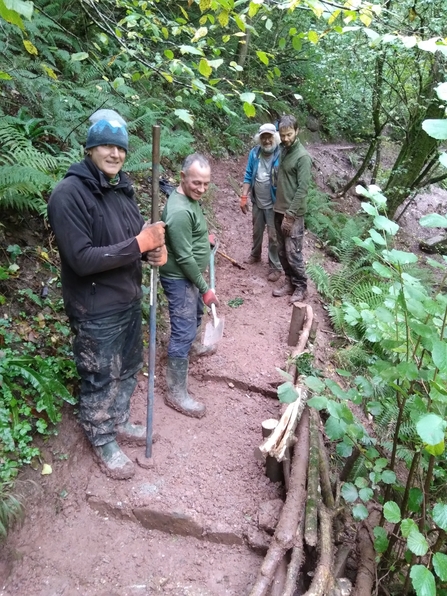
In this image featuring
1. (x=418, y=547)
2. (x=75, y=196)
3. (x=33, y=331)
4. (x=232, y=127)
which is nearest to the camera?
(x=418, y=547)

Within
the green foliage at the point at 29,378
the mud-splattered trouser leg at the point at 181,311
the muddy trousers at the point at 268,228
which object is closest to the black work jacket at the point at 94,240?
the mud-splattered trouser leg at the point at 181,311

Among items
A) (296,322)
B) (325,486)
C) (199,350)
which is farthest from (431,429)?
(296,322)

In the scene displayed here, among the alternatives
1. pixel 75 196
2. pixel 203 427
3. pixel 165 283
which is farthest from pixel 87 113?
pixel 203 427

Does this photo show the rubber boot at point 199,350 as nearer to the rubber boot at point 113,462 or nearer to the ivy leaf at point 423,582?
the rubber boot at point 113,462

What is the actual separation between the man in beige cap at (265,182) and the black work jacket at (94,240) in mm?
3400

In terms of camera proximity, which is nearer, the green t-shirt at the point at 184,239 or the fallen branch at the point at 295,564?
the fallen branch at the point at 295,564

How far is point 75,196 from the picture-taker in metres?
2.69

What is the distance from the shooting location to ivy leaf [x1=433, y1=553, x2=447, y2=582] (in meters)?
2.02

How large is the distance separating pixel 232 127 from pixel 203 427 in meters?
9.21

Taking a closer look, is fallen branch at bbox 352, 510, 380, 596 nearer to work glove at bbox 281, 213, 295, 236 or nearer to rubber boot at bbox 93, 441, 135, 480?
rubber boot at bbox 93, 441, 135, 480

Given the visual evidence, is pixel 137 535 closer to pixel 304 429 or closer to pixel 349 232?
pixel 304 429

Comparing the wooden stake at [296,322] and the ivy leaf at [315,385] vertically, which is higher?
the ivy leaf at [315,385]

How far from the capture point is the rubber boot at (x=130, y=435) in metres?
3.65

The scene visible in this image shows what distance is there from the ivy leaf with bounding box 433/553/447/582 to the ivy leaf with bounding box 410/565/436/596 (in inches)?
2.8
